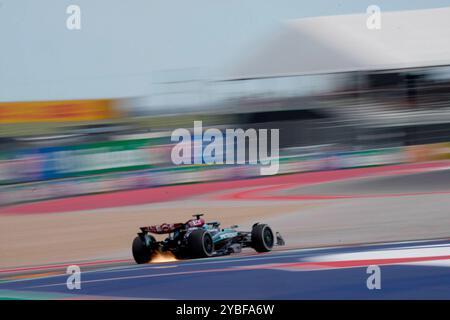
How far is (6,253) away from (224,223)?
1.48 m

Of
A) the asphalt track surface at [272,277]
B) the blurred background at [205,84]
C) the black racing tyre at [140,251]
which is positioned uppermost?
the blurred background at [205,84]

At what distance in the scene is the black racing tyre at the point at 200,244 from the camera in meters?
6.12

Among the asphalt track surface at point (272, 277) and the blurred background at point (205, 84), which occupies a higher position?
the blurred background at point (205, 84)

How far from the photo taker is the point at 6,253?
589cm

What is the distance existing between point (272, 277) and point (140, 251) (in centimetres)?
98

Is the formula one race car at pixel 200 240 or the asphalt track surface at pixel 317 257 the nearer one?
the asphalt track surface at pixel 317 257

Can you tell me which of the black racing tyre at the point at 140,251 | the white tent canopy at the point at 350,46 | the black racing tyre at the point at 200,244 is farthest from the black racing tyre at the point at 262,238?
the white tent canopy at the point at 350,46

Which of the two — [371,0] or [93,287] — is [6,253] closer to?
[93,287]

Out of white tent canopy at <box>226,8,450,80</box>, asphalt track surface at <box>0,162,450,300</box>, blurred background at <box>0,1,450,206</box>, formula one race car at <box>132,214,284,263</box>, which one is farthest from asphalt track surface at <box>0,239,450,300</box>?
white tent canopy at <box>226,8,450,80</box>

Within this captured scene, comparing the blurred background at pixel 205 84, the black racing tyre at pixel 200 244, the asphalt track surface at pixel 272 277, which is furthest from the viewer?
the black racing tyre at pixel 200 244

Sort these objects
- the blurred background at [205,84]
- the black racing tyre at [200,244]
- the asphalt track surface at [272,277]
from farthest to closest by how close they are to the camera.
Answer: the black racing tyre at [200,244], the blurred background at [205,84], the asphalt track surface at [272,277]

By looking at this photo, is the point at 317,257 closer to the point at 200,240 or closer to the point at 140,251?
the point at 200,240

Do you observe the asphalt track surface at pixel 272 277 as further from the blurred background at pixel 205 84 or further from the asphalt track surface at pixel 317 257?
the blurred background at pixel 205 84

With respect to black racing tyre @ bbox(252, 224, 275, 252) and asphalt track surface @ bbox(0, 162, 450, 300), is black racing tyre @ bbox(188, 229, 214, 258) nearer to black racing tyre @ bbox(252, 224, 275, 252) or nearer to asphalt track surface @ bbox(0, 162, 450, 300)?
asphalt track surface @ bbox(0, 162, 450, 300)
